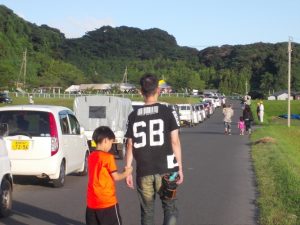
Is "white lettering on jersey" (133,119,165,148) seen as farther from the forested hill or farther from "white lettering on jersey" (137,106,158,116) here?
the forested hill

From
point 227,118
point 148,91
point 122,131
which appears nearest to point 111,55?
point 227,118

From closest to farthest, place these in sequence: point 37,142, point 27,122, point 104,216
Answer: point 104,216
point 37,142
point 27,122

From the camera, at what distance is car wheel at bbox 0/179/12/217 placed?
8.77 m

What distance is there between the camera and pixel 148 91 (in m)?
6.20

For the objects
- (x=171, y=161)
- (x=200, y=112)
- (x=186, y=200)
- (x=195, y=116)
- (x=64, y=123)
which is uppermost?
(x=64, y=123)

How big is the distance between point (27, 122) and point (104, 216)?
581cm

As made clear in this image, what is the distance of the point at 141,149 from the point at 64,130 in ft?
19.9

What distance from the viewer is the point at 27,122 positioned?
1153 centimetres

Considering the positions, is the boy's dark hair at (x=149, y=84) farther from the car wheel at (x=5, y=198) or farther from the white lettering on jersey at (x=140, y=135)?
the car wheel at (x=5, y=198)

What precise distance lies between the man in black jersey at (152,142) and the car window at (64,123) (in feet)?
18.9

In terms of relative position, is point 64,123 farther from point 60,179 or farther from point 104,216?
point 104,216

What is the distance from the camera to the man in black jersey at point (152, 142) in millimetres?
6148

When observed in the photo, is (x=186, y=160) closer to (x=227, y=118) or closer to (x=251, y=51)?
(x=227, y=118)

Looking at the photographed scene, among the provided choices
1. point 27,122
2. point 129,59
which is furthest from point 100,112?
point 129,59
